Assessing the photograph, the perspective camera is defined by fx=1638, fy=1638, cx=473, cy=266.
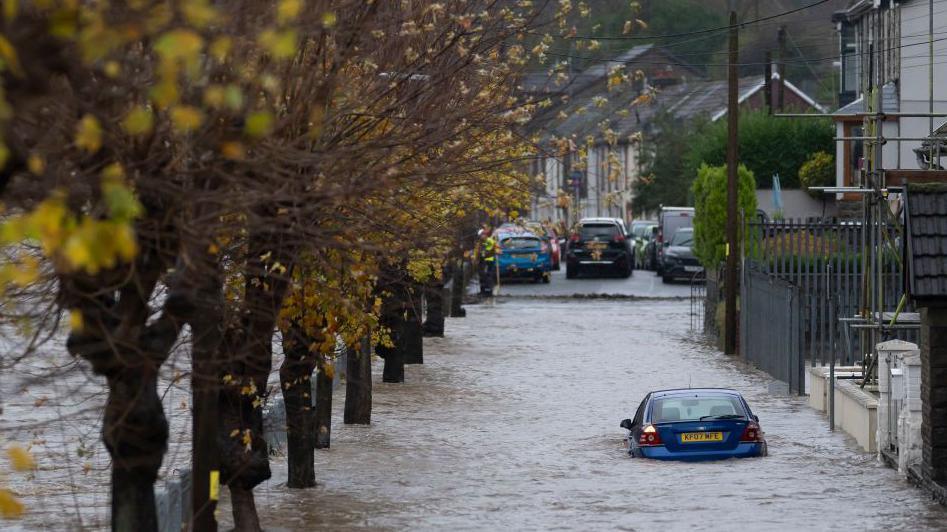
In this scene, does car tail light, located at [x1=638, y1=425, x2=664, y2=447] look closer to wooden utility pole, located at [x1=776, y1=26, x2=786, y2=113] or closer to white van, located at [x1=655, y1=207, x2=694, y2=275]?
wooden utility pole, located at [x1=776, y1=26, x2=786, y2=113]

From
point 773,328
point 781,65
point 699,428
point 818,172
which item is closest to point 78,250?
point 699,428

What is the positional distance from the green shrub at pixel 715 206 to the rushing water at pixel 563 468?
454 cm

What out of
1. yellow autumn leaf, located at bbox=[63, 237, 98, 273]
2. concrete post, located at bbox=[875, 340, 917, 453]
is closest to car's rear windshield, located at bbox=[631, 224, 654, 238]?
concrete post, located at bbox=[875, 340, 917, 453]

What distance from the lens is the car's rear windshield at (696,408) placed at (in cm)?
1942

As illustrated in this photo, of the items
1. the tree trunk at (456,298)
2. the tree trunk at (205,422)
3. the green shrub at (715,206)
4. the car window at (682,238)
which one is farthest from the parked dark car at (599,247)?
the tree trunk at (205,422)

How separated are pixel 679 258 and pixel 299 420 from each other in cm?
3885

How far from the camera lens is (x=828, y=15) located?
55.6 m

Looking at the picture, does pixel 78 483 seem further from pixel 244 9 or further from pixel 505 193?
pixel 244 9

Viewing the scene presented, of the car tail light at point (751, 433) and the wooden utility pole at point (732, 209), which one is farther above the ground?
the wooden utility pole at point (732, 209)

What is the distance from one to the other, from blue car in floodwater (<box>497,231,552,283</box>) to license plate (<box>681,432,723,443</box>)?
110ft

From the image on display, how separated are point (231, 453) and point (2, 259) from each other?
4.66 metres

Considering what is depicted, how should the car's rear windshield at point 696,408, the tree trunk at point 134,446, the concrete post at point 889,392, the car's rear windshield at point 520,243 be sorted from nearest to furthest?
the tree trunk at point 134,446, the concrete post at point 889,392, the car's rear windshield at point 696,408, the car's rear windshield at point 520,243

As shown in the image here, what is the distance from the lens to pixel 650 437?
19.5 metres

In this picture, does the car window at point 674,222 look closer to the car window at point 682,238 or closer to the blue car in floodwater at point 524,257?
the car window at point 682,238
